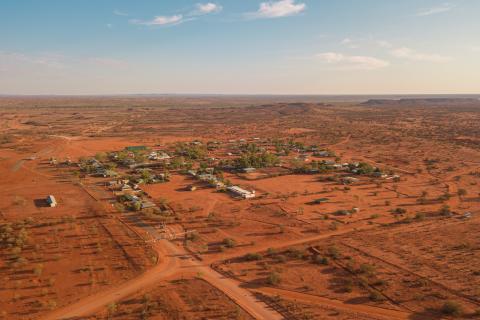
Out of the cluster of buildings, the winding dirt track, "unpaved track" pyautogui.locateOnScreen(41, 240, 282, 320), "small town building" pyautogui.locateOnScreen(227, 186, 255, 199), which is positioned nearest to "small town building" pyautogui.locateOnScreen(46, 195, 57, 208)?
the cluster of buildings

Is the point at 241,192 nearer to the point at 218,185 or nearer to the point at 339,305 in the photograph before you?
the point at 218,185

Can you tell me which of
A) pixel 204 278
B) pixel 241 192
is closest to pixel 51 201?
pixel 241 192

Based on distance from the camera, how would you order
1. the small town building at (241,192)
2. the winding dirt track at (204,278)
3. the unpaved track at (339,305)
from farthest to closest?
the small town building at (241,192)
the winding dirt track at (204,278)
the unpaved track at (339,305)

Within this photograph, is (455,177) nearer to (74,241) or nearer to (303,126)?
(74,241)

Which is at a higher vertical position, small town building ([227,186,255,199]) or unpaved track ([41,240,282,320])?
small town building ([227,186,255,199])

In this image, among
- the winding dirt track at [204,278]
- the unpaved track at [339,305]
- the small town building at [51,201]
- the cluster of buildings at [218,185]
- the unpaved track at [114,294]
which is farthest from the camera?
the cluster of buildings at [218,185]

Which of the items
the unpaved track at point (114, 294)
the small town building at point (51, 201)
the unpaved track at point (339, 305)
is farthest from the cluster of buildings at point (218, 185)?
the unpaved track at point (339, 305)

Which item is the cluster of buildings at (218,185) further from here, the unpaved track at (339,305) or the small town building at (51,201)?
the unpaved track at (339,305)

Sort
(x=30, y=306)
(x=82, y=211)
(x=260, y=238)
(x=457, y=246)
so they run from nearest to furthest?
(x=30, y=306) → (x=457, y=246) → (x=260, y=238) → (x=82, y=211)

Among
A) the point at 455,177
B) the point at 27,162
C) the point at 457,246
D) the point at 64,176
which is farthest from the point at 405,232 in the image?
the point at 27,162

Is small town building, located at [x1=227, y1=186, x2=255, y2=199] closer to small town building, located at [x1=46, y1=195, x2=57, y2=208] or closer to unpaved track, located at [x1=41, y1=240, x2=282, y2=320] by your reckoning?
unpaved track, located at [x1=41, y1=240, x2=282, y2=320]

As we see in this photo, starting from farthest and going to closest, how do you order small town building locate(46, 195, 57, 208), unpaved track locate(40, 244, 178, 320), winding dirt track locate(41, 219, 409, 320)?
small town building locate(46, 195, 57, 208)
unpaved track locate(40, 244, 178, 320)
winding dirt track locate(41, 219, 409, 320)
